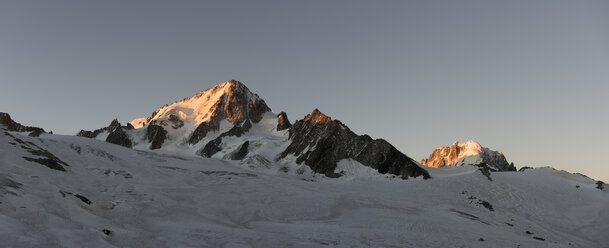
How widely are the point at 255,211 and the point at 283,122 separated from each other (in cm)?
13538

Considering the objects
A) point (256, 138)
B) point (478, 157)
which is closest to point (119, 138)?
point (256, 138)

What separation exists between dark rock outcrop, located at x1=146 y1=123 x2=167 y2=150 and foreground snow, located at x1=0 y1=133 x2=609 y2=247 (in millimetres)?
106730

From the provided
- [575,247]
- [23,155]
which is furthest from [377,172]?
[23,155]

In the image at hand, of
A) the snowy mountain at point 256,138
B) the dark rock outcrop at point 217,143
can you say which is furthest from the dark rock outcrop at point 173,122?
the dark rock outcrop at point 217,143

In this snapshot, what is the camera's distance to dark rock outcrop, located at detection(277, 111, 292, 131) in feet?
541

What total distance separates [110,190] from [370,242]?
2601 centimetres

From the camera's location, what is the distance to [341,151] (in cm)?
9475

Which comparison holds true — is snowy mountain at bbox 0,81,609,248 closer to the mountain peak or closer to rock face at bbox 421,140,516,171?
the mountain peak

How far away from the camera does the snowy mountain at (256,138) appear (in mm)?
89188

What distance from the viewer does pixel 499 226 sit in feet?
119

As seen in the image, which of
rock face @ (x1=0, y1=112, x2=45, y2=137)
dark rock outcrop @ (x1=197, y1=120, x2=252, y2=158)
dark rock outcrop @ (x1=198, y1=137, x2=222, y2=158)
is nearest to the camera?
dark rock outcrop @ (x1=198, y1=137, x2=222, y2=158)

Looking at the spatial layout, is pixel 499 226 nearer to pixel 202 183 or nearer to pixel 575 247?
pixel 575 247

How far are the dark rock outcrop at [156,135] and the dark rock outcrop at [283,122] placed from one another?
180 feet

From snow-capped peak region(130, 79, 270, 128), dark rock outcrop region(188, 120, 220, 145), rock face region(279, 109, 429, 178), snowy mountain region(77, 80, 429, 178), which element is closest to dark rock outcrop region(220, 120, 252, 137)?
snowy mountain region(77, 80, 429, 178)
